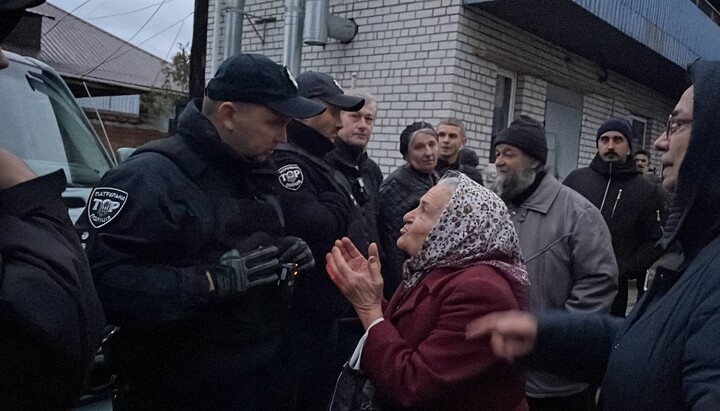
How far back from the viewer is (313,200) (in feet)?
8.94

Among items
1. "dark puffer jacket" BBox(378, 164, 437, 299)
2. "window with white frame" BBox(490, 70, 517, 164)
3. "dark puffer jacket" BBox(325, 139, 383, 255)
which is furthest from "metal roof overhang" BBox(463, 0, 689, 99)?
"dark puffer jacket" BBox(325, 139, 383, 255)

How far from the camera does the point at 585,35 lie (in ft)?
23.2

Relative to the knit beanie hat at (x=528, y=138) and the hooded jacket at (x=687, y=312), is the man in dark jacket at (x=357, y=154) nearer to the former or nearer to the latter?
the knit beanie hat at (x=528, y=138)

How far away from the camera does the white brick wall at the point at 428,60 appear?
19.9ft

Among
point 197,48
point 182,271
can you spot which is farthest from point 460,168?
point 182,271

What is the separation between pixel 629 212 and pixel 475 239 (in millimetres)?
2588

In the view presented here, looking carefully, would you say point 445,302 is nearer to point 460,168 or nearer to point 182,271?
point 182,271

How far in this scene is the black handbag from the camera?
1987 millimetres

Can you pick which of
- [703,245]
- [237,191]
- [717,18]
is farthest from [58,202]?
[717,18]

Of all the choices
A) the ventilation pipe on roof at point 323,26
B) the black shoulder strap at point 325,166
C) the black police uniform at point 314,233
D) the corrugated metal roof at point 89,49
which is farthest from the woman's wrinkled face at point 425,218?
the corrugated metal roof at point 89,49

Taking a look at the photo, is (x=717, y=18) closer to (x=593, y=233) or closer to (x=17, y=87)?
(x=593, y=233)

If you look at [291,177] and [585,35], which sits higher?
[585,35]

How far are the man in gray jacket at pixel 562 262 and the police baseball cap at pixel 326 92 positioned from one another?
925mm

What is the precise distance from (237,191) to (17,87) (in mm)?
1887
